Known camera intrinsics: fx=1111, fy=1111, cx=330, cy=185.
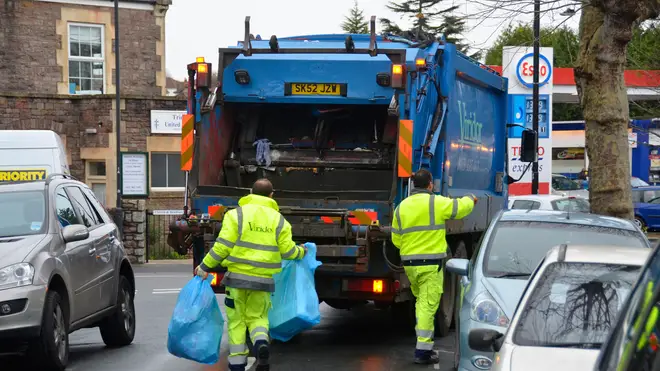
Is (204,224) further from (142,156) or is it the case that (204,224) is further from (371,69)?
(142,156)

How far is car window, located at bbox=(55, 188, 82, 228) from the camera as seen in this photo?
9.85 metres

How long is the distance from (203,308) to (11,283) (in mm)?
1484

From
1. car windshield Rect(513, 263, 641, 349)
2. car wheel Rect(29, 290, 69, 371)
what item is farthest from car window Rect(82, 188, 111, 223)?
car windshield Rect(513, 263, 641, 349)

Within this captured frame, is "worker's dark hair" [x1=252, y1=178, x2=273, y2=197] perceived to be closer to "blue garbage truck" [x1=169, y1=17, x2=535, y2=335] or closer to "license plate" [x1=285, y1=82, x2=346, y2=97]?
"blue garbage truck" [x1=169, y1=17, x2=535, y2=335]

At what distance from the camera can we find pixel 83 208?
35.0 feet

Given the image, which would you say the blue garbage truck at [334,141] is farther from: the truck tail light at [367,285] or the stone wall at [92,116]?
the stone wall at [92,116]

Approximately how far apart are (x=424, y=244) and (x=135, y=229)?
15.7 m

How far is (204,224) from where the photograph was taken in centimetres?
1024

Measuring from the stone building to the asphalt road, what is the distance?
12764mm

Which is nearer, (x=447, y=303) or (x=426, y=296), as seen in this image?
(x=426, y=296)

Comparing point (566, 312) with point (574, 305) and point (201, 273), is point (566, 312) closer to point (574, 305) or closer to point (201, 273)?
point (574, 305)

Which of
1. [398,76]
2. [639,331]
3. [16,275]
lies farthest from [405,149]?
[639,331]

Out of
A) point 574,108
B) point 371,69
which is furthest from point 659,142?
point 371,69

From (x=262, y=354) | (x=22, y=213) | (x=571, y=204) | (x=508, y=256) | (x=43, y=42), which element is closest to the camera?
(x=262, y=354)
